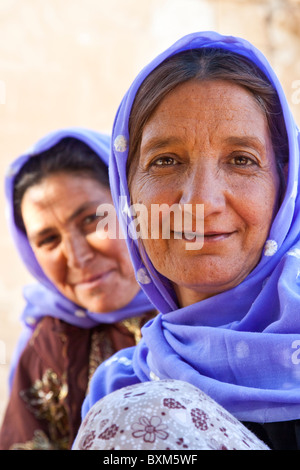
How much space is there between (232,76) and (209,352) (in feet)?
2.32

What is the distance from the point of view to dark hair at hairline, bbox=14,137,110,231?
291 centimetres

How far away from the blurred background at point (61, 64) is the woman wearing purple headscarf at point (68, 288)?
92.3 inches

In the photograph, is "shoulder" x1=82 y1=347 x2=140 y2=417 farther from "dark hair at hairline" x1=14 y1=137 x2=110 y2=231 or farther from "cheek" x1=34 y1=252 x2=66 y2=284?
"dark hair at hairline" x1=14 y1=137 x2=110 y2=231

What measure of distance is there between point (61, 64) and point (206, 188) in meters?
4.14

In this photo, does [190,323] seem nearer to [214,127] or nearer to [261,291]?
[261,291]

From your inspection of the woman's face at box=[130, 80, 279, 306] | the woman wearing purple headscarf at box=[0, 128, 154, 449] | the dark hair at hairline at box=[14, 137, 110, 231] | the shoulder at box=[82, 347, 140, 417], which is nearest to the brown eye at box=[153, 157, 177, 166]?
the woman's face at box=[130, 80, 279, 306]

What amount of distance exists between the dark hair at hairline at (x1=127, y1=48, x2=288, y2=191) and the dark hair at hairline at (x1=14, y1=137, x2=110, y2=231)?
1.09 m

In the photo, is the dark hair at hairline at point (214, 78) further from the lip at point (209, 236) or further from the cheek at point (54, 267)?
the cheek at point (54, 267)

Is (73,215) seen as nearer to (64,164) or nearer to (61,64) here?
(64,164)

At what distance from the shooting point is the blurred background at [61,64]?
17.6ft

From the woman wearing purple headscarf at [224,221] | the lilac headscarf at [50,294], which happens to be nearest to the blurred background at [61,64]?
the lilac headscarf at [50,294]

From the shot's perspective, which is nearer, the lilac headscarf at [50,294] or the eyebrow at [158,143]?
the eyebrow at [158,143]

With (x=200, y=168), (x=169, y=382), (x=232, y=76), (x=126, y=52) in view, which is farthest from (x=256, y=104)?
(x=126, y=52)

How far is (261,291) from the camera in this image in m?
1.65
